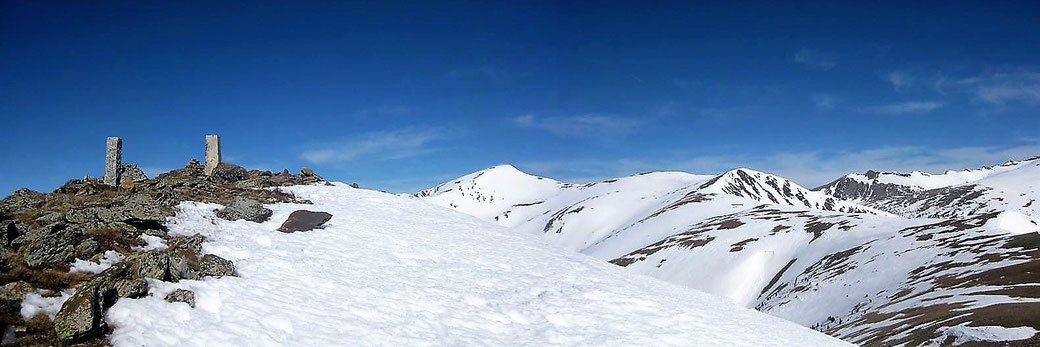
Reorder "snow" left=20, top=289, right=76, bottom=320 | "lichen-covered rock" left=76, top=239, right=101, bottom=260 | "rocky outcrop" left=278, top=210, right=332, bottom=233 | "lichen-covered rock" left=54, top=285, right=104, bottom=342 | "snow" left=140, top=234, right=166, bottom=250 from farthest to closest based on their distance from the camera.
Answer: "rocky outcrop" left=278, top=210, right=332, bottom=233, "snow" left=140, top=234, right=166, bottom=250, "lichen-covered rock" left=76, top=239, right=101, bottom=260, "snow" left=20, top=289, right=76, bottom=320, "lichen-covered rock" left=54, top=285, right=104, bottom=342

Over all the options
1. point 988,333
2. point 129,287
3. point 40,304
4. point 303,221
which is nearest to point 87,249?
point 129,287

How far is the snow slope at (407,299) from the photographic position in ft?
42.4

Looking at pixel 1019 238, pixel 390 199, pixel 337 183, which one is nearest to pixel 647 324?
pixel 390 199

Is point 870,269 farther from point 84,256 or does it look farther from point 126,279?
point 84,256

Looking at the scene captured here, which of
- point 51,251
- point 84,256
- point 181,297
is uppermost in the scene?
point 51,251

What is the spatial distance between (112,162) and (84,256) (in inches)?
492

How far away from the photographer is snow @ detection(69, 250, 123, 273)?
13.4m

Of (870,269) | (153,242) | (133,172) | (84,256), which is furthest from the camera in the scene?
(870,269)

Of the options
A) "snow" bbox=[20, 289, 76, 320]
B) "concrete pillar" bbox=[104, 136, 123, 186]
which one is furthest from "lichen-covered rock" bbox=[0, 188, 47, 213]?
"snow" bbox=[20, 289, 76, 320]

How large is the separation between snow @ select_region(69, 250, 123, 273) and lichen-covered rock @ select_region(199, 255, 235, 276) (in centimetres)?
188

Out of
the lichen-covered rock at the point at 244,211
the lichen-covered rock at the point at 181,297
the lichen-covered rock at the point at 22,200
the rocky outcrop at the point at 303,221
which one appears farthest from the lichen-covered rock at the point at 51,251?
the rocky outcrop at the point at 303,221

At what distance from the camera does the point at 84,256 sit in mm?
13914

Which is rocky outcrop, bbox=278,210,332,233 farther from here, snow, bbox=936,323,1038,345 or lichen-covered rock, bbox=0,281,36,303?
snow, bbox=936,323,1038,345

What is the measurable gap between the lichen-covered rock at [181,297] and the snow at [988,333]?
97.3 feet
